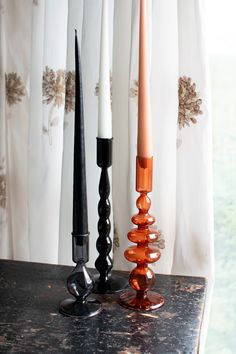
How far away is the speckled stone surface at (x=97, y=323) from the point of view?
0.90 metres

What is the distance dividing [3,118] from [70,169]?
195 mm

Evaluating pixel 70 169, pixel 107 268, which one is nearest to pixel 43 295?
pixel 107 268

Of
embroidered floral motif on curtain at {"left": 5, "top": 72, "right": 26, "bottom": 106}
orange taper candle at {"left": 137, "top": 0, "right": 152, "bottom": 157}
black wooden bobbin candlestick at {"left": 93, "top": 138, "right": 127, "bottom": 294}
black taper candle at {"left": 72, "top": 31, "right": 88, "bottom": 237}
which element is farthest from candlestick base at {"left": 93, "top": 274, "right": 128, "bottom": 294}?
embroidered floral motif on curtain at {"left": 5, "top": 72, "right": 26, "bottom": 106}

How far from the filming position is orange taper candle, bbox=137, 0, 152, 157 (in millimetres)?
975

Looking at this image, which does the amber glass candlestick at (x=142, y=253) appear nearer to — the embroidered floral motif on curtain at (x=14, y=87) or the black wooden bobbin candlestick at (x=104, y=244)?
the black wooden bobbin candlestick at (x=104, y=244)

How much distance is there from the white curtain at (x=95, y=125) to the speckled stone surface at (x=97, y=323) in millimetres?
182

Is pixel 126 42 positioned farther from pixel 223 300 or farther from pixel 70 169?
pixel 223 300

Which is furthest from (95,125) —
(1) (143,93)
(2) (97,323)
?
(2) (97,323)

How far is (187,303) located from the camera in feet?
3.44

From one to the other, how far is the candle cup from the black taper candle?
21mm

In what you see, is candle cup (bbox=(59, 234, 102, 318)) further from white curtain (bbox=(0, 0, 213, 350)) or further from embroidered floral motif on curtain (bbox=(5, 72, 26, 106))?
embroidered floral motif on curtain (bbox=(5, 72, 26, 106))

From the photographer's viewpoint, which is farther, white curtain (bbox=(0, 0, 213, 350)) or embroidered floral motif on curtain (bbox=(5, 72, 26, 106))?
embroidered floral motif on curtain (bbox=(5, 72, 26, 106))

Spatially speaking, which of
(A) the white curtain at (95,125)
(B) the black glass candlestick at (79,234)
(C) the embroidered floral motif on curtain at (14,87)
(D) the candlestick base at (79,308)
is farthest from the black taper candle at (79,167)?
(C) the embroidered floral motif on curtain at (14,87)

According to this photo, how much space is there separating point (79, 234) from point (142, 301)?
15 cm
